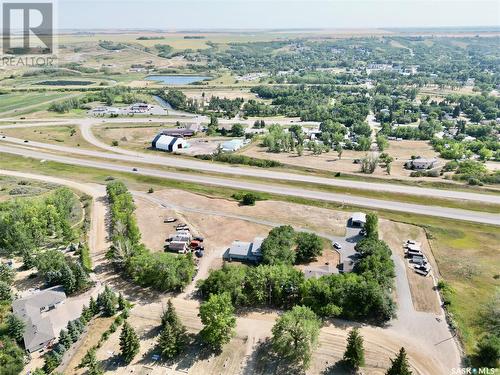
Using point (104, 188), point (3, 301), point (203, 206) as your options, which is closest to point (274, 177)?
point (203, 206)

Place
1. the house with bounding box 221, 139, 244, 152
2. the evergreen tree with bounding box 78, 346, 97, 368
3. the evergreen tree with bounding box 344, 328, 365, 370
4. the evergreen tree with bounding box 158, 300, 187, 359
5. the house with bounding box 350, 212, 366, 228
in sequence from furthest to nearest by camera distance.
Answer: the house with bounding box 221, 139, 244, 152, the house with bounding box 350, 212, 366, 228, the evergreen tree with bounding box 158, 300, 187, 359, the evergreen tree with bounding box 78, 346, 97, 368, the evergreen tree with bounding box 344, 328, 365, 370

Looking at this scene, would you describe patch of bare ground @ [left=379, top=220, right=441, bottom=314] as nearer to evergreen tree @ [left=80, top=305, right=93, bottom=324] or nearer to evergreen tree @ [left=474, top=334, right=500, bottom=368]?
evergreen tree @ [left=474, top=334, right=500, bottom=368]

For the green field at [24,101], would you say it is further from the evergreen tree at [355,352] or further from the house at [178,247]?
the evergreen tree at [355,352]

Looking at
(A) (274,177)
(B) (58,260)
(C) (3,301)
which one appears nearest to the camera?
(C) (3,301)

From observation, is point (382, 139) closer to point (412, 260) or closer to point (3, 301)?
point (412, 260)

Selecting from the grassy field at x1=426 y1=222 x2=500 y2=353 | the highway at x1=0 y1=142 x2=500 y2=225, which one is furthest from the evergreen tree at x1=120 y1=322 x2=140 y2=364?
the highway at x1=0 y1=142 x2=500 y2=225

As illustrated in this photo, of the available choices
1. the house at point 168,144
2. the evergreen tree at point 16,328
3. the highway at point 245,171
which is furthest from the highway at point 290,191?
the evergreen tree at point 16,328
